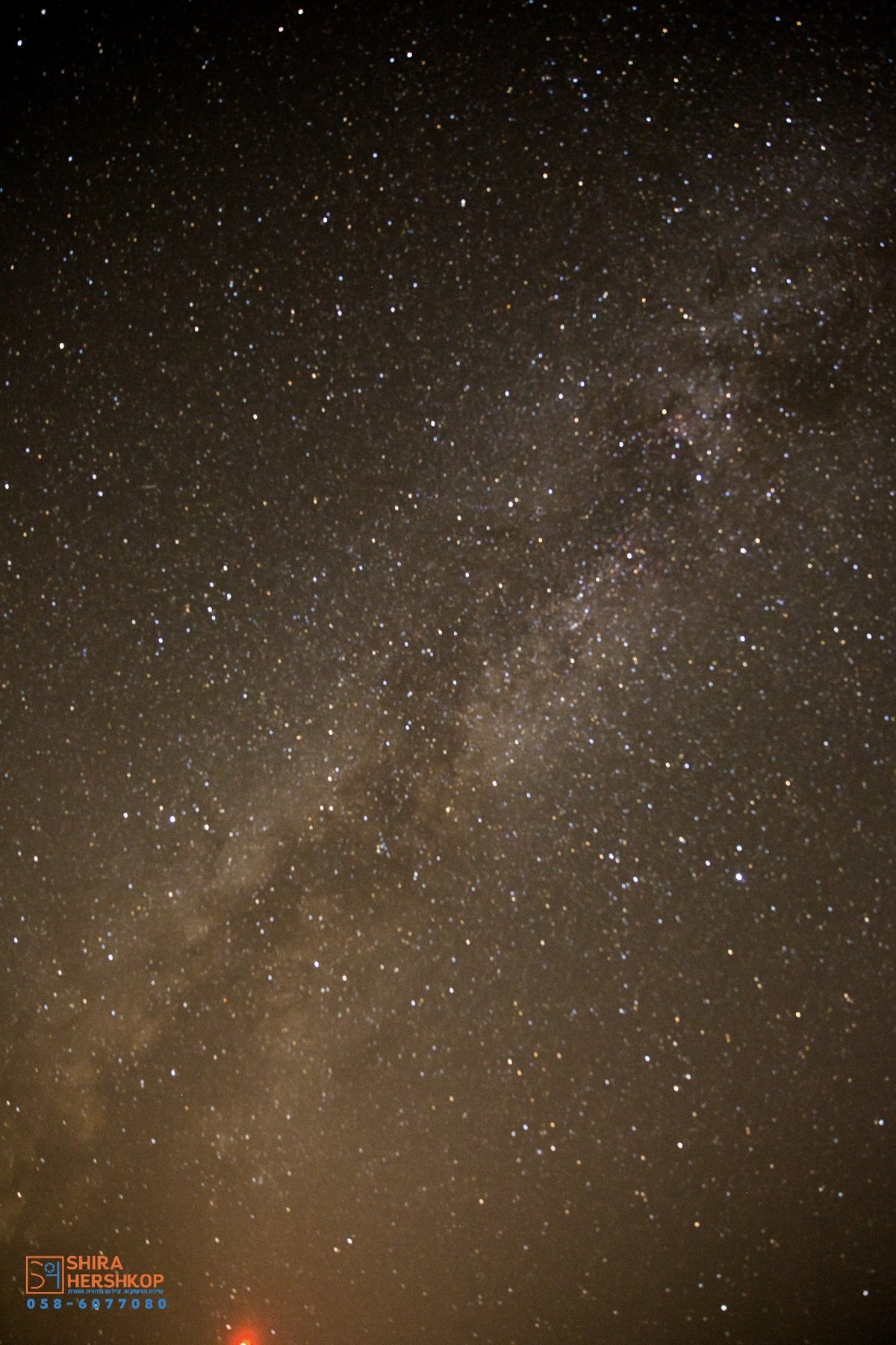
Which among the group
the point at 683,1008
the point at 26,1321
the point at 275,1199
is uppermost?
the point at 683,1008

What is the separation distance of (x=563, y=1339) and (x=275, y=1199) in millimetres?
682

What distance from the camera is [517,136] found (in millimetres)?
1100

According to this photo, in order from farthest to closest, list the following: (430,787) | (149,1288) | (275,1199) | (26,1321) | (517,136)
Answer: (26,1321) < (149,1288) < (275,1199) < (430,787) < (517,136)

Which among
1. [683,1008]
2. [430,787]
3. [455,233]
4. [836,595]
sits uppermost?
[455,233]

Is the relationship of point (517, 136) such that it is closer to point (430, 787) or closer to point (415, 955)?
point (430, 787)

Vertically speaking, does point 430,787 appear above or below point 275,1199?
above

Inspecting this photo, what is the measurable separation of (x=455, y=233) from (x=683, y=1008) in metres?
1.50

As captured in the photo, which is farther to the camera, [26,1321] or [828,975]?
[26,1321]

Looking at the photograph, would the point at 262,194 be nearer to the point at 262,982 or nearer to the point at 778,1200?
the point at 262,982

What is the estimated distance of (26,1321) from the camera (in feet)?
5.30

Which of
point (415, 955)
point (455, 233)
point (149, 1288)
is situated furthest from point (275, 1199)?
point (455, 233)

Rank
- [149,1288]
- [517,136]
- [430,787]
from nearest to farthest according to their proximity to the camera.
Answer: [517,136]
[430,787]
[149,1288]

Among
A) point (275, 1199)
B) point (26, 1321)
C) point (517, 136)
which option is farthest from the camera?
point (26, 1321)

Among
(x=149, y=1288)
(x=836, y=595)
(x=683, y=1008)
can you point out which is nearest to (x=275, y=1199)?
(x=149, y=1288)
